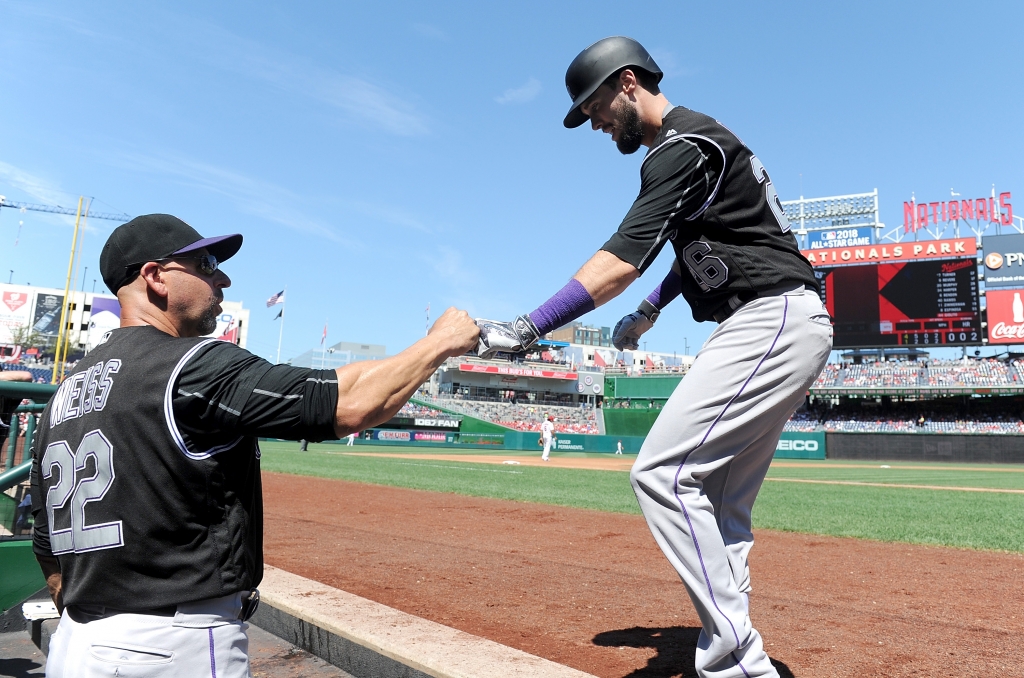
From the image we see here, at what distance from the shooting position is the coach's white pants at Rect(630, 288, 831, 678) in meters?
2.07

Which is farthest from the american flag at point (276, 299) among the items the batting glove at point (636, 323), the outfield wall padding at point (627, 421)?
the batting glove at point (636, 323)

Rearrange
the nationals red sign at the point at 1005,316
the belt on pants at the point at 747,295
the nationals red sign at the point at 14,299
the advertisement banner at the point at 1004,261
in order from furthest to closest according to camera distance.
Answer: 1. the nationals red sign at the point at 14,299
2. the advertisement banner at the point at 1004,261
3. the nationals red sign at the point at 1005,316
4. the belt on pants at the point at 747,295

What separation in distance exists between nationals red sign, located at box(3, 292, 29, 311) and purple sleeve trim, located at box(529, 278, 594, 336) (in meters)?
85.2

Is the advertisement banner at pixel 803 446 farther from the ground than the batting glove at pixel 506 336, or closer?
closer

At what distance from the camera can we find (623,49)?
2398 millimetres

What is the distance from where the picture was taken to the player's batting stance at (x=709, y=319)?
209 cm

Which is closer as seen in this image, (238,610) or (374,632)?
(238,610)

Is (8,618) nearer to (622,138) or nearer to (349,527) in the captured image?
(349,527)

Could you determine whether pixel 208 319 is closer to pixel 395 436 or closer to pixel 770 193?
pixel 770 193

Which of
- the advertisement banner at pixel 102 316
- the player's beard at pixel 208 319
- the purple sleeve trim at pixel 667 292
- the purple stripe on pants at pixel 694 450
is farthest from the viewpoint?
the advertisement banner at pixel 102 316

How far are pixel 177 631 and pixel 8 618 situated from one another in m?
3.22

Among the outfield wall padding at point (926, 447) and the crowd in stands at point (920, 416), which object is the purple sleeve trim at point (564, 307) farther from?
the crowd in stands at point (920, 416)

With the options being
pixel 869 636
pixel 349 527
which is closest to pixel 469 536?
pixel 349 527

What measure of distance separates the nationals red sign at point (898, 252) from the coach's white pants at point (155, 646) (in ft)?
131
